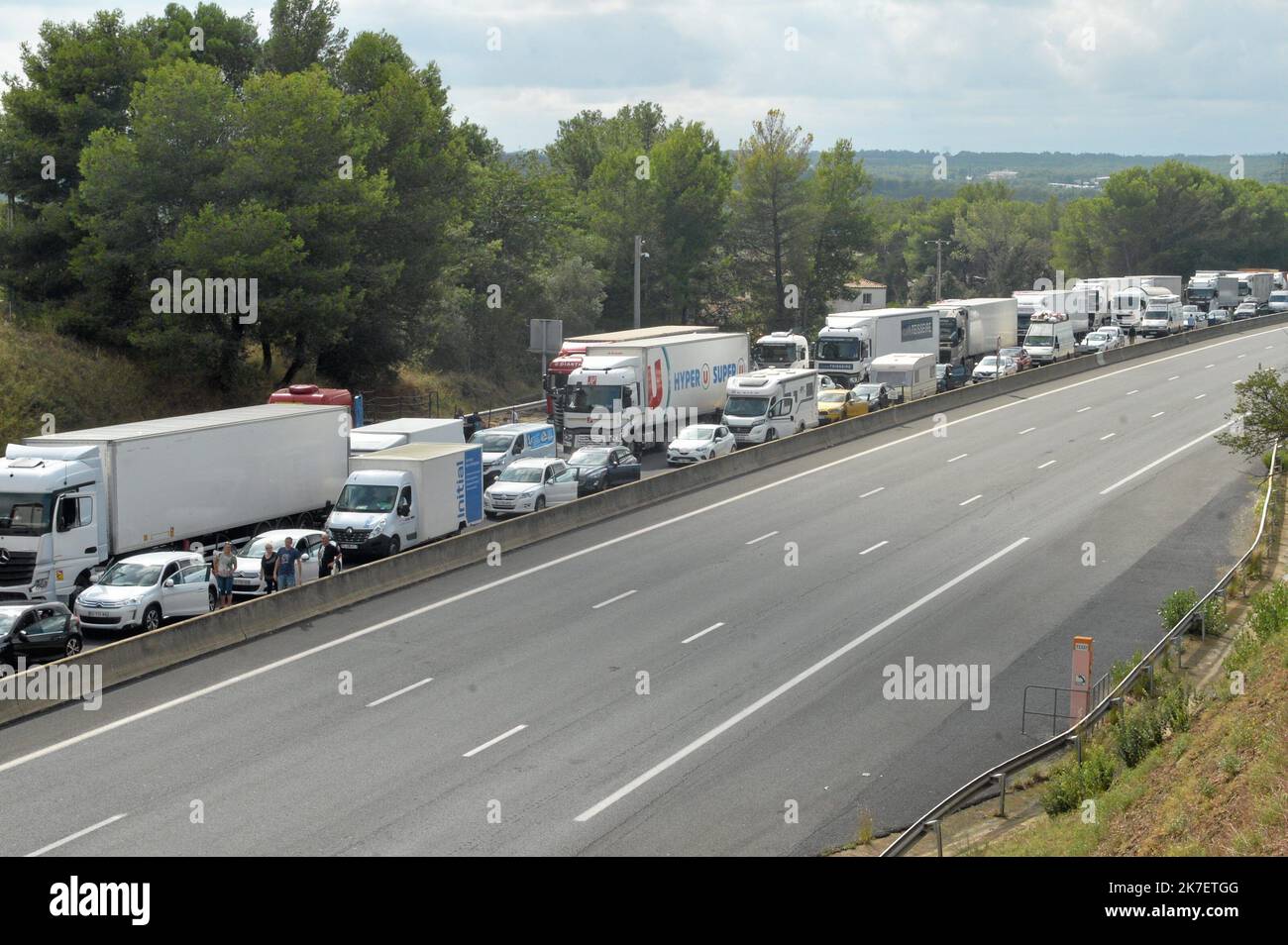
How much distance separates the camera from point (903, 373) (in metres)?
56.5

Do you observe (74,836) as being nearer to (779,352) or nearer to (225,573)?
(225,573)

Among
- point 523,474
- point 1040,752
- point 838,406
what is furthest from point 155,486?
point 838,406

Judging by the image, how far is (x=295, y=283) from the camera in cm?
4850

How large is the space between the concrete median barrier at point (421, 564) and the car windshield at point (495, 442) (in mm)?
4930

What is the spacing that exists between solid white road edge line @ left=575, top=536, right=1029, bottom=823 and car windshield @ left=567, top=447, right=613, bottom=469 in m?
12.3

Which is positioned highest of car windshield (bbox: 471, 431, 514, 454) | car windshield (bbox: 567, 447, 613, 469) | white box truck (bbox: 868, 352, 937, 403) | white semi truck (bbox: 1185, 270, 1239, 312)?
white semi truck (bbox: 1185, 270, 1239, 312)

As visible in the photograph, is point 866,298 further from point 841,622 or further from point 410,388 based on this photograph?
point 841,622

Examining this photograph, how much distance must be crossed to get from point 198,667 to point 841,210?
277 ft

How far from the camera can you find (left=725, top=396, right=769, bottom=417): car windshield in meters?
47.2

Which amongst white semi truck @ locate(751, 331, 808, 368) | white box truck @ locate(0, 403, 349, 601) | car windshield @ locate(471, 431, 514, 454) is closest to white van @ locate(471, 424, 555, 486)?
car windshield @ locate(471, 431, 514, 454)

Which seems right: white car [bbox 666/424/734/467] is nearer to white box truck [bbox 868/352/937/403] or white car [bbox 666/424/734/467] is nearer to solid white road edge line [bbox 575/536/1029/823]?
solid white road edge line [bbox 575/536/1029/823]

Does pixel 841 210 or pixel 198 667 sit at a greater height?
pixel 841 210

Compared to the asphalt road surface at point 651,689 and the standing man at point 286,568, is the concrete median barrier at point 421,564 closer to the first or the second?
the asphalt road surface at point 651,689
